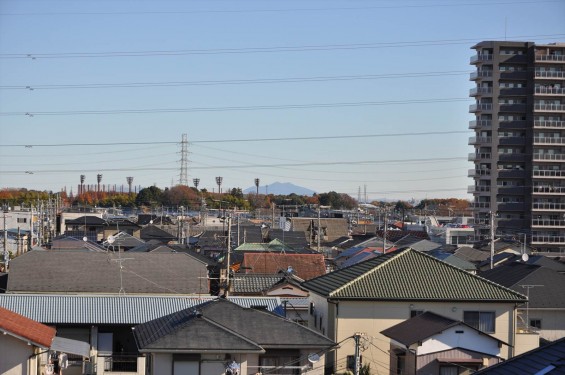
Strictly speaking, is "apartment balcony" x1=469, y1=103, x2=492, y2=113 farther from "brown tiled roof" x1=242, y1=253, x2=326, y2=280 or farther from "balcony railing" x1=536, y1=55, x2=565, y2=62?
"brown tiled roof" x1=242, y1=253, x2=326, y2=280

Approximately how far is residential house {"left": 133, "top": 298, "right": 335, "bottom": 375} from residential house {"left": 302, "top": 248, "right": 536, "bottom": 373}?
289cm

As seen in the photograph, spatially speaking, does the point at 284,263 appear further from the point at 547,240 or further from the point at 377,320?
the point at 547,240

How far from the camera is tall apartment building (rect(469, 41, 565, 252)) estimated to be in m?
58.1

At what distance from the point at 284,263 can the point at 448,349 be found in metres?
19.6

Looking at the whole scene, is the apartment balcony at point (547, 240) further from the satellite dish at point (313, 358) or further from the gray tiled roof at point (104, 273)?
the satellite dish at point (313, 358)

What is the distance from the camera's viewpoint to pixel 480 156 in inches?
2362

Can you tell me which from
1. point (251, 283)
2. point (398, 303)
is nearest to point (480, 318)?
point (398, 303)

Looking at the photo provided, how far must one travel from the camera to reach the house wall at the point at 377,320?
21000 millimetres

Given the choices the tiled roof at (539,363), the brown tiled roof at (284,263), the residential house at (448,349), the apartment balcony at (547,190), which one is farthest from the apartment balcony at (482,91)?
the tiled roof at (539,363)

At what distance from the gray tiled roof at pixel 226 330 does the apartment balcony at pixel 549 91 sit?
43.5 m

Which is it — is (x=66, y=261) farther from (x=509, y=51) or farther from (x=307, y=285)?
(x=509, y=51)

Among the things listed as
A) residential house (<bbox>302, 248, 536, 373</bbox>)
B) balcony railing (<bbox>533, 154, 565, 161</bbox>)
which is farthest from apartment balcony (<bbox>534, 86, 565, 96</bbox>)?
residential house (<bbox>302, 248, 536, 373</bbox>)

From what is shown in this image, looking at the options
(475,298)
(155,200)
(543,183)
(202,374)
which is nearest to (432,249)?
(543,183)

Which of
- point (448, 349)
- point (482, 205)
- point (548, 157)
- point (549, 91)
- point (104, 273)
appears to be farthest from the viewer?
point (482, 205)
